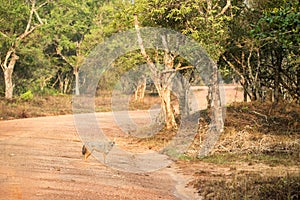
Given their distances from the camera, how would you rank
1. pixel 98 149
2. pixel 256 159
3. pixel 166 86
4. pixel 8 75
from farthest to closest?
pixel 8 75 < pixel 166 86 < pixel 98 149 < pixel 256 159

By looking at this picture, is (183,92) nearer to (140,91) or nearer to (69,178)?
(69,178)

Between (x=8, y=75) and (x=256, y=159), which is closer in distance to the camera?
(x=256, y=159)

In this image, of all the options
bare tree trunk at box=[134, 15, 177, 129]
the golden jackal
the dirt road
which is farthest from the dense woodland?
the golden jackal

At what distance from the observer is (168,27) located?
21578 millimetres

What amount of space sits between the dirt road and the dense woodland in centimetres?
462

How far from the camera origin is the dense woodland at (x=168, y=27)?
763 inches

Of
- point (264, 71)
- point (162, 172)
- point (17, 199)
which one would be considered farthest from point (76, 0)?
point (17, 199)

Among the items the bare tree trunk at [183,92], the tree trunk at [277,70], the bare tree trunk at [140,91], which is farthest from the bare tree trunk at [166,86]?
the bare tree trunk at [140,91]

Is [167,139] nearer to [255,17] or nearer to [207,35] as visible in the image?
[207,35]

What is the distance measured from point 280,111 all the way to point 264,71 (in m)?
6.60

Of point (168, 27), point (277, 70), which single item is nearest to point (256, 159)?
point (168, 27)

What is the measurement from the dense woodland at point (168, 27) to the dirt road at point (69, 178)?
4618 millimetres

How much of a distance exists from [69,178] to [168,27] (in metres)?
11.6

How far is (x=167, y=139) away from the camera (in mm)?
19688
